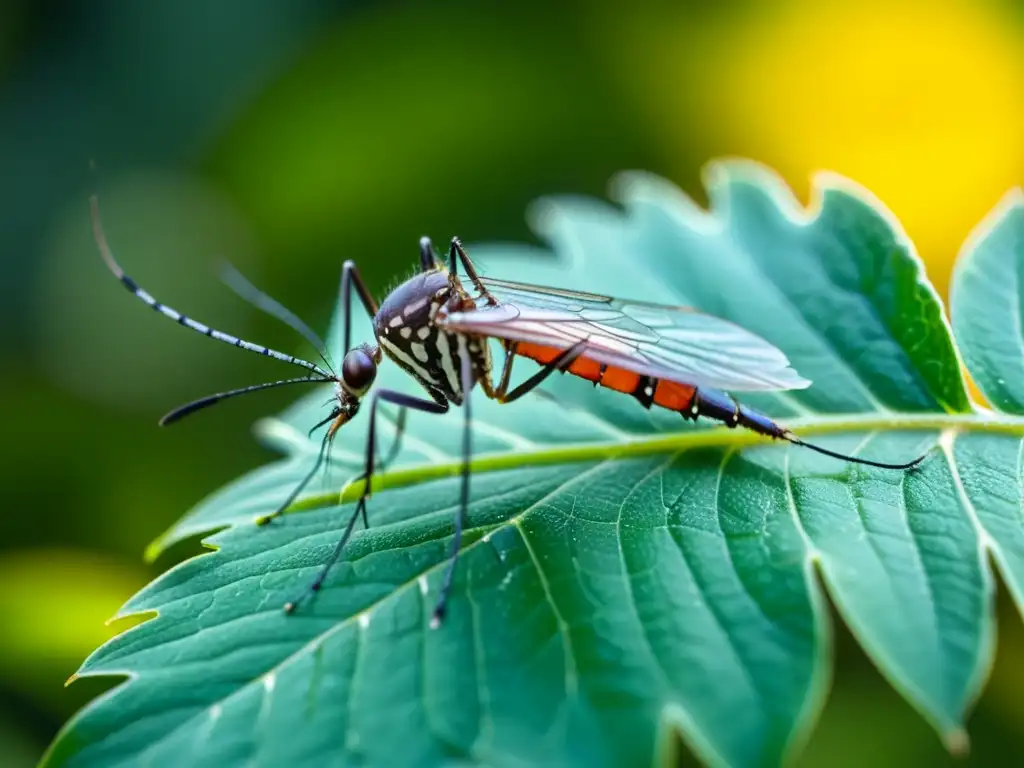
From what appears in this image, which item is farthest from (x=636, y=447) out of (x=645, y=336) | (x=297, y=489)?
(x=297, y=489)

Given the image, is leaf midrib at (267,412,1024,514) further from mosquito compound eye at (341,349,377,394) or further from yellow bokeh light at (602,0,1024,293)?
yellow bokeh light at (602,0,1024,293)

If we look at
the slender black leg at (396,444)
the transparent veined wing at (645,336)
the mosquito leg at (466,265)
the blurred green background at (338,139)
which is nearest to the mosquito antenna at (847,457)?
the transparent veined wing at (645,336)

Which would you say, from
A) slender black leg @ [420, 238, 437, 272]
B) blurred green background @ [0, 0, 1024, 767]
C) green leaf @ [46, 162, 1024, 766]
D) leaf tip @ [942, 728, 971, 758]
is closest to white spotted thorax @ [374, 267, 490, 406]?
green leaf @ [46, 162, 1024, 766]

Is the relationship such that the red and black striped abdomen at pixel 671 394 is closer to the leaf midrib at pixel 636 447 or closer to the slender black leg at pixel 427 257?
the leaf midrib at pixel 636 447

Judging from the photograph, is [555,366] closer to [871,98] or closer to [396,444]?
[396,444]

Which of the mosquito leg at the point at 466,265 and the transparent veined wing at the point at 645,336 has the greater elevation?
the mosquito leg at the point at 466,265

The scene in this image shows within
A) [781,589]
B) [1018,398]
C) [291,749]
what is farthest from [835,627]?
[291,749]

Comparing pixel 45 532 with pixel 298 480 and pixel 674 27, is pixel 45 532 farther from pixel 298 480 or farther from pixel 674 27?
pixel 674 27

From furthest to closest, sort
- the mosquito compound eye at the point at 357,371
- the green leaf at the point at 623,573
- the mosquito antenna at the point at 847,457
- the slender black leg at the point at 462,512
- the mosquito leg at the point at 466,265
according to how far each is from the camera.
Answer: the mosquito leg at the point at 466,265 → the mosquito compound eye at the point at 357,371 → the mosquito antenna at the point at 847,457 → the slender black leg at the point at 462,512 → the green leaf at the point at 623,573
